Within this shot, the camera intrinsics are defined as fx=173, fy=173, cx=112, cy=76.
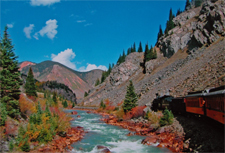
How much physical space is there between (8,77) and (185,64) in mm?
55402

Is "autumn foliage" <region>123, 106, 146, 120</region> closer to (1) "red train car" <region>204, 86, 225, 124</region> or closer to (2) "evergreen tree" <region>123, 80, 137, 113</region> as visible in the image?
(2) "evergreen tree" <region>123, 80, 137, 113</region>

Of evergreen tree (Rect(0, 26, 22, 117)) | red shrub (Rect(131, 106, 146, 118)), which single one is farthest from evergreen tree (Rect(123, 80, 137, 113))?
evergreen tree (Rect(0, 26, 22, 117))

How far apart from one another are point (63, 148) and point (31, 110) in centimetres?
920

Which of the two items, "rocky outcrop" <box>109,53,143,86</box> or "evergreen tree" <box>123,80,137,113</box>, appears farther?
"rocky outcrop" <box>109,53,143,86</box>

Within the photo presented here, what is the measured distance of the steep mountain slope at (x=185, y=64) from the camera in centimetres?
4150

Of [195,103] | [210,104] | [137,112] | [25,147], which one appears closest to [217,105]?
[210,104]

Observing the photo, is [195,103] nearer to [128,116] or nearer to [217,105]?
[217,105]

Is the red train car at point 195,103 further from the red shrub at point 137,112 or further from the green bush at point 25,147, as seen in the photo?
the green bush at point 25,147

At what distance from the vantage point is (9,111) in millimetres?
19391

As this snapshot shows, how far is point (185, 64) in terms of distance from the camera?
199ft

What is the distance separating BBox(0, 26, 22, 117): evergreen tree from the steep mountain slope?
Answer: 3210cm

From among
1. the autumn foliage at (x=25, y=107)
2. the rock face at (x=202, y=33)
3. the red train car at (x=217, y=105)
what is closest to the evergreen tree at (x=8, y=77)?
the autumn foliage at (x=25, y=107)

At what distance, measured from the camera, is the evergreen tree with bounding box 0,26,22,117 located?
19.8m

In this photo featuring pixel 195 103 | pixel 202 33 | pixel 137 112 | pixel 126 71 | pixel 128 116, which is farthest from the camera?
pixel 126 71
